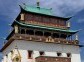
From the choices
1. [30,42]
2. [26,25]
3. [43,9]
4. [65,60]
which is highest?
[43,9]

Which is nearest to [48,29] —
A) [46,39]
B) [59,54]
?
[46,39]

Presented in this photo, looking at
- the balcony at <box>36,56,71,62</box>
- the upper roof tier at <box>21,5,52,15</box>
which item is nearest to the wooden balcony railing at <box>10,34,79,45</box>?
the balcony at <box>36,56,71,62</box>

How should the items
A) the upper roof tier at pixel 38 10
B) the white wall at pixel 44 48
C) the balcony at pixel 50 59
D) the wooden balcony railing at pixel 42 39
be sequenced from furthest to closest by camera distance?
the upper roof tier at pixel 38 10 → the wooden balcony railing at pixel 42 39 → the white wall at pixel 44 48 → the balcony at pixel 50 59

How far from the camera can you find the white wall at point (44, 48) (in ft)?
137

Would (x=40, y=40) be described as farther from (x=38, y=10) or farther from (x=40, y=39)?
(x=38, y=10)

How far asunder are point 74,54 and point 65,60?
14.1 ft

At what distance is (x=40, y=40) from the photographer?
4347 cm

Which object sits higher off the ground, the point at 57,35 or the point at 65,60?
the point at 57,35

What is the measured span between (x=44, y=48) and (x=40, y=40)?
5.09ft

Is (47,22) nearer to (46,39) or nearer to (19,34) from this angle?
(46,39)

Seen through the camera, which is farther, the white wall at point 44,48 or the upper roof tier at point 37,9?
the upper roof tier at point 37,9

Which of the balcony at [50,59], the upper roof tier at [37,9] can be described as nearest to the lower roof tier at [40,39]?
the balcony at [50,59]

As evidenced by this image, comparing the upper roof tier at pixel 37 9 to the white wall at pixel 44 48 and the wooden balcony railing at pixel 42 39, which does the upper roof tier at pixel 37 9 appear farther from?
the white wall at pixel 44 48

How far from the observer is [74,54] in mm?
45625
